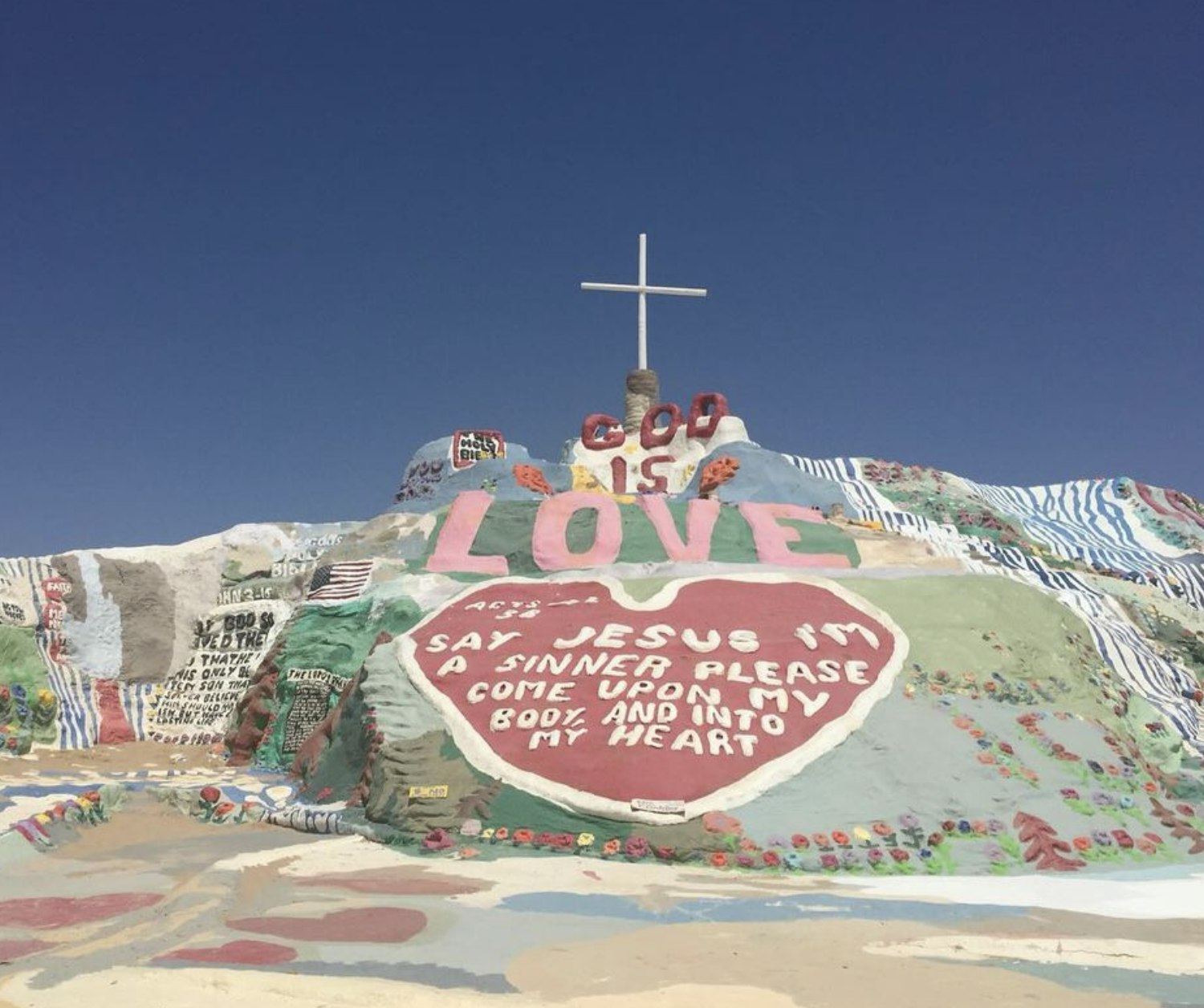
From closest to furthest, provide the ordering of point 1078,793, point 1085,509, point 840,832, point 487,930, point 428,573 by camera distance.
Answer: point 487,930
point 840,832
point 1078,793
point 428,573
point 1085,509

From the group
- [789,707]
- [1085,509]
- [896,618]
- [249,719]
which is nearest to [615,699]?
[789,707]

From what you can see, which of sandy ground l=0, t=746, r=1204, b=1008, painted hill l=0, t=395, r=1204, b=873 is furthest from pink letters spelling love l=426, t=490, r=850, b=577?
sandy ground l=0, t=746, r=1204, b=1008

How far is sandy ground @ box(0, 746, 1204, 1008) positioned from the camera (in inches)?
178

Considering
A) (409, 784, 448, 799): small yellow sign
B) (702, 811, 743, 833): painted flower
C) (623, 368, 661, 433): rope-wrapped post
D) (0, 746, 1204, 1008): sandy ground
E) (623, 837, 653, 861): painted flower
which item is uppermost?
(623, 368, 661, 433): rope-wrapped post

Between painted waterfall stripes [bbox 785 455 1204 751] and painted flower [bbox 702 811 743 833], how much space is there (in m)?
5.61

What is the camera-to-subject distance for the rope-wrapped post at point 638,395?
21.0 m

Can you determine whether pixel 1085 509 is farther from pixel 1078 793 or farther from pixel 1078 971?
pixel 1078 971

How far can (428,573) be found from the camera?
1318 cm

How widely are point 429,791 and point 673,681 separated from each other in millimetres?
2153

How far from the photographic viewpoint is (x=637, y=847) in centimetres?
759

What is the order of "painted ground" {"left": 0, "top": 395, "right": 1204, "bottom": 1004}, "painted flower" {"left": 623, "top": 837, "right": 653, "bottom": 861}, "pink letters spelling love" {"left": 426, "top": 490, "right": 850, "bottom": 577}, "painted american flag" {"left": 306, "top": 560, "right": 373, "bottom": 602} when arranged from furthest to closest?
"painted american flag" {"left": 306, "top": 560, "right": 373, "bottom": 602} → "pink letters spelling love" {"left": 426, "top": 490, "right": 850, "bottom": 577} → "painted flower" {"left": 623, "top": 837, "right": 653, "bottom": 861} → "painted ground" {"left": 0, "top": 395, "right": 1204, "bottom": 1004}

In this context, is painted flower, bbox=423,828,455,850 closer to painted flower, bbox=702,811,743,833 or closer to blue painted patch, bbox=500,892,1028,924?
blue painted patch, bbox=500,892,1028,924

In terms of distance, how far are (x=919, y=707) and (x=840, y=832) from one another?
1748 millimetres

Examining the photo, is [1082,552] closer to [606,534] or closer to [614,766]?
[606,534]
